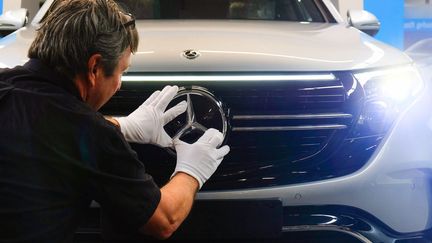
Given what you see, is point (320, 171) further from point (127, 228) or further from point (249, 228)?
point (127, 228)

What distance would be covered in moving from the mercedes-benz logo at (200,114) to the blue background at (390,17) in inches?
206

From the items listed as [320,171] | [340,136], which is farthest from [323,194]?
[340,136]

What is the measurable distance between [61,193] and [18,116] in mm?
194

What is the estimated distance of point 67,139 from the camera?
52.6 inches

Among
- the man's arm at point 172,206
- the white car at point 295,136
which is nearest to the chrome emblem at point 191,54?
the white car at point 295,136

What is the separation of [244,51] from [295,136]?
1.09ft

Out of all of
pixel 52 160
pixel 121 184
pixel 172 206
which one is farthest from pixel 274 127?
pixel 52 160

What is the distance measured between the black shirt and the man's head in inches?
1.4

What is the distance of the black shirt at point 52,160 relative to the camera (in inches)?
51.9

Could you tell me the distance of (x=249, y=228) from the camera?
1932mm

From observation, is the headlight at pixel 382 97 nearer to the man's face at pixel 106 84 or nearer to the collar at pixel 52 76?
the man's face at pixel 106 84

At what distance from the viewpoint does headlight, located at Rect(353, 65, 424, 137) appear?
204 centimetres

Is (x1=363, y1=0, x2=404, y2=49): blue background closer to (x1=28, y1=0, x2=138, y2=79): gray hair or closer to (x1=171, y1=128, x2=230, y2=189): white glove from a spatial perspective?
(x1=171, y1=128, x2=230, y2=189): white glove

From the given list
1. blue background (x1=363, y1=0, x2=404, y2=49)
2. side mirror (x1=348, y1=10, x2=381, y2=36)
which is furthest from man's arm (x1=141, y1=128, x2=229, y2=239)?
blue background (x1=363, y1=0, x2=404, y2=49)
